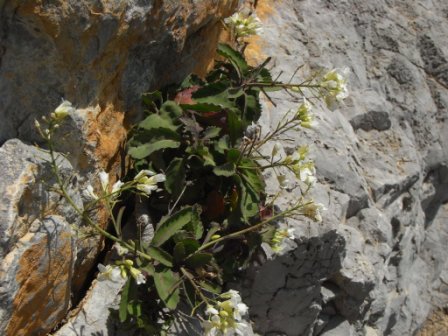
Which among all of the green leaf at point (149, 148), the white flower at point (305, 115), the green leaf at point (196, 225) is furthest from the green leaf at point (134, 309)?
the white flower at point (305, 115)

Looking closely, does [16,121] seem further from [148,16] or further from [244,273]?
[244,273]

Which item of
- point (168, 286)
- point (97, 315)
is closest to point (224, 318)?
point (168, 286)

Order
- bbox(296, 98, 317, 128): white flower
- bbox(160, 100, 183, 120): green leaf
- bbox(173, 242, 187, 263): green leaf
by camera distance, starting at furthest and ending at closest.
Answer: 1. bbox(160, 100, 183, 120): green leaf
2. bbox(296, 98, 317, 128): white flower
3. bbox(173, 242, 187, 263): green leaf

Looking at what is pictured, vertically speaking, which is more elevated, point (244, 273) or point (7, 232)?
point (7, 232)

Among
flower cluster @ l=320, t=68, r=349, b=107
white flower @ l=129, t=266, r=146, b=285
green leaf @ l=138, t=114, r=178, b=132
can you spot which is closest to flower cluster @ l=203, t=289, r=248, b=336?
white flower @ l=129, t=266, r=146, b=285

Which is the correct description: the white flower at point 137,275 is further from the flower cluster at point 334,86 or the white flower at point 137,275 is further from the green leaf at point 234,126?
the flower cluster at point 334,86

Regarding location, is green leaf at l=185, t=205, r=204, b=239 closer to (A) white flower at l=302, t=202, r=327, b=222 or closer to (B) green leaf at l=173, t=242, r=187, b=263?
(B) green leaf at l=173, t=242, r=187, b=263

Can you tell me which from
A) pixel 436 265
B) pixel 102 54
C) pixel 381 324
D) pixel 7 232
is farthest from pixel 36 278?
pixel 436 265
